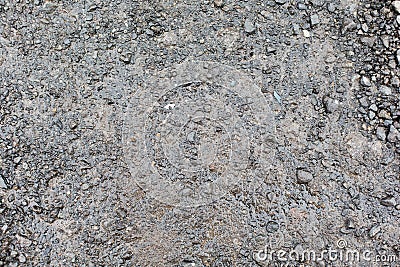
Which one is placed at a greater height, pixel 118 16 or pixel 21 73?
pixel 118 16

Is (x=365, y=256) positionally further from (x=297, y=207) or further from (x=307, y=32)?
(x=307, y=32)

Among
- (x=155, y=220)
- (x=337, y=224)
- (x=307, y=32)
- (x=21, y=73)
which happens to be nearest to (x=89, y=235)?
(x=155, y=220)

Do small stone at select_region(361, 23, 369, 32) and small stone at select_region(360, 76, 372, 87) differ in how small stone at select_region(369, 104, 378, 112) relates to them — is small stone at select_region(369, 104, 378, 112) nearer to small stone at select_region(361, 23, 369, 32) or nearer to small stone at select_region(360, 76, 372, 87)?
small stone at select_region(360, 76, 372, 87)

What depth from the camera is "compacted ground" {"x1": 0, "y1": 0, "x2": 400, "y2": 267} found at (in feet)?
6.13

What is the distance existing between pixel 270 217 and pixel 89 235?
2.57 ft

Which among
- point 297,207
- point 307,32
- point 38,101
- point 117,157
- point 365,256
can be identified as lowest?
point 365,256

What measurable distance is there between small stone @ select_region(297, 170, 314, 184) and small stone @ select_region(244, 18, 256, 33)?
668mm

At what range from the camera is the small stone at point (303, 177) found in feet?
6.20

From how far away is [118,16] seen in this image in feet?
6.46

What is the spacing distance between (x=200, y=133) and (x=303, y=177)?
49cm

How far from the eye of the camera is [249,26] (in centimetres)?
197

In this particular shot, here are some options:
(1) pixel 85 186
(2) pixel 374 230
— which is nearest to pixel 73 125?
(1) pixel 85 186

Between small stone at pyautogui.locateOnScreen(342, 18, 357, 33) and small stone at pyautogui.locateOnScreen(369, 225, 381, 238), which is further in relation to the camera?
small stone at pyautogui.locateOnScreen(342, 18, 357, 33)

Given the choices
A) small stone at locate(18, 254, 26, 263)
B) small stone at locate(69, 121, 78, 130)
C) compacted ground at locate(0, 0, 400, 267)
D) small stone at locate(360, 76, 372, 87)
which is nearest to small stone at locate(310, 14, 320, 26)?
compacted ground at locate(0, 0, 400, 267)
